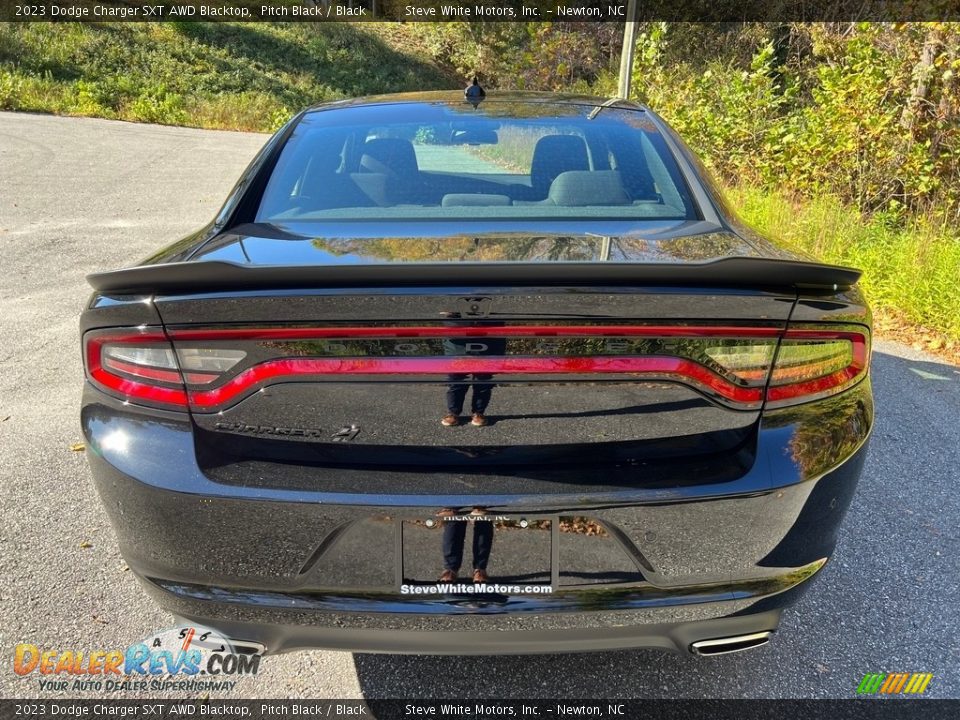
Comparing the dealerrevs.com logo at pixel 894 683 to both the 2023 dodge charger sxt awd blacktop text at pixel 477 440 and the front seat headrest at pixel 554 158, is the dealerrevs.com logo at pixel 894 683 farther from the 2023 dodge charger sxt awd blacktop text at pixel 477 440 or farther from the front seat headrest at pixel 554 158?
the front seat headrest at pixel 554 158

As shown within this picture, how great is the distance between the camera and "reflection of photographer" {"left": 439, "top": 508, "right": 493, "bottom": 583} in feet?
4.92

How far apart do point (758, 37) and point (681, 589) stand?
754 inches

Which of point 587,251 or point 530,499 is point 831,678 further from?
point 587,251

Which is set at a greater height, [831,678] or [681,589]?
[681,589]

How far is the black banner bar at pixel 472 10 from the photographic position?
788 cm

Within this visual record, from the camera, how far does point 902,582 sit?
8.23 feet

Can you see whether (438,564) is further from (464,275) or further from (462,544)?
(464,275)

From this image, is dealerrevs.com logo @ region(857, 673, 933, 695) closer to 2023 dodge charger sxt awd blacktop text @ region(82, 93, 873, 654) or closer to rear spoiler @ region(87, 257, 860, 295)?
→ 2023 dodge charger sxt awd blacktop text @ region(82, 93, 873, 654)

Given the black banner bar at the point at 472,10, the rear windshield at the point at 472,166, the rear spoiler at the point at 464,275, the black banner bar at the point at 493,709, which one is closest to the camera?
the rear spoiler at the point at 464,275

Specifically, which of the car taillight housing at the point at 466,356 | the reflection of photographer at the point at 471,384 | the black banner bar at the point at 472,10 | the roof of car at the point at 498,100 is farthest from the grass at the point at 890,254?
the reflection of photographer at the point at 471,384

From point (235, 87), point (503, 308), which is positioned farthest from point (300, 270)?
point (235, 87)

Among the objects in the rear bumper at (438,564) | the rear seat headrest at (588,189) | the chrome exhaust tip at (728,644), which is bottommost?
the chrome exhaust tip at (728,644)

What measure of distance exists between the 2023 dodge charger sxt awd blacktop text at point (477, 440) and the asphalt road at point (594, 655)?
1.67 ft

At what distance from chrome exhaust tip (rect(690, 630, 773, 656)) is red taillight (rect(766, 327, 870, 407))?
573 millimetres
